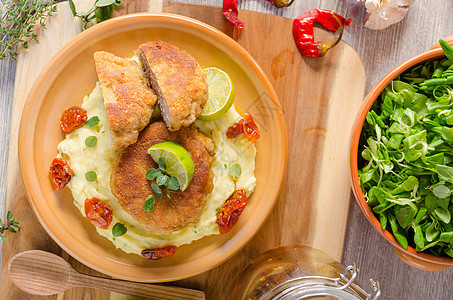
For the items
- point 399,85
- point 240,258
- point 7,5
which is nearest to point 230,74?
point 399,85

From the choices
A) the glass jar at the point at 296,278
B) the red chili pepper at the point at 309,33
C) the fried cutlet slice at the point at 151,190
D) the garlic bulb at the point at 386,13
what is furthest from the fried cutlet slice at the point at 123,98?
the garlic bulb at the point at 386,13

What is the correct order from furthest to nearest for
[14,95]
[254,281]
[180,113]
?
[14,95] → [254,281] → [180,113]

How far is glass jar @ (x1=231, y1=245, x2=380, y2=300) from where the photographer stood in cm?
282

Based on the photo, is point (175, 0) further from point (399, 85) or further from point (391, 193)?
point (391, 193)

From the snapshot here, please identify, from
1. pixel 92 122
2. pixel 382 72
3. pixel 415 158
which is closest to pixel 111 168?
pixel 92 122

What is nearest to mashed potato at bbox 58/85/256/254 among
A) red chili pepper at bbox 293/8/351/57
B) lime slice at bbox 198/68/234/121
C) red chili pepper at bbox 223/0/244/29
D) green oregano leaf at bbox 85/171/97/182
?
green oregano leaf at bbox 85/171/97/182

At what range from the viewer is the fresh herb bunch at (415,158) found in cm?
307

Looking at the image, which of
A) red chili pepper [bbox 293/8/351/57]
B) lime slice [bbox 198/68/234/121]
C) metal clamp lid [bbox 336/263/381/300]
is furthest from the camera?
red chili pepper [bbox 293/8/351/57]

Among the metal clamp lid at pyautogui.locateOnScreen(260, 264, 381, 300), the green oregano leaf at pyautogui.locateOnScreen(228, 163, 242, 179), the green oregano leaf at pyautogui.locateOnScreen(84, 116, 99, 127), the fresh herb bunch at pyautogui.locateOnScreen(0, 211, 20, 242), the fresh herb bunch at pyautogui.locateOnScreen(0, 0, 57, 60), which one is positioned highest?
the fresh herb bunch at pyautogui.locateOnScreen(0, 0, 57, 60)

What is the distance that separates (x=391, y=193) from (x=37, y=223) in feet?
9.93

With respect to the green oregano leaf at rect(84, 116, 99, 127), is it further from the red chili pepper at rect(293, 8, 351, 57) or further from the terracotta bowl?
the terracotta bowl

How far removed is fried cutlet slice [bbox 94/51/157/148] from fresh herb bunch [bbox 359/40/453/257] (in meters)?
1.83

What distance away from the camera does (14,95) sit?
3549 mm

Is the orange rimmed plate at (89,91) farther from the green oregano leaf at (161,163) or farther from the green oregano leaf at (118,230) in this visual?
the green oregano leaf at (161,163)
